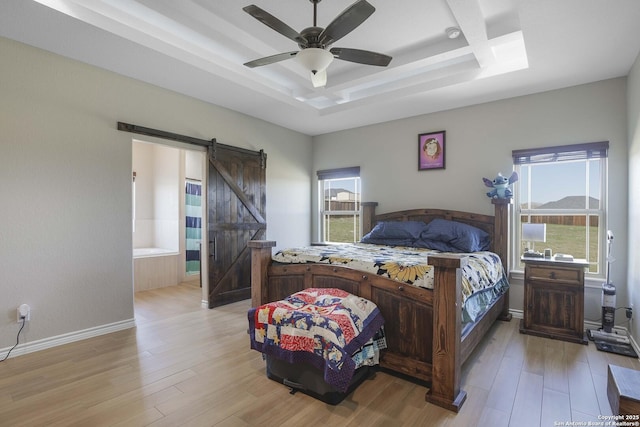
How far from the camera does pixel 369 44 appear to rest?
3.18 m

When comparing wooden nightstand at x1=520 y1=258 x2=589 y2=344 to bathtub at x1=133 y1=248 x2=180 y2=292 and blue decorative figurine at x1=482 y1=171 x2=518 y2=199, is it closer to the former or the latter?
blue decorative figurine at x1=482 y1=171 x2=518 y2=199

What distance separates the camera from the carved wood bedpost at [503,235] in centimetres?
384

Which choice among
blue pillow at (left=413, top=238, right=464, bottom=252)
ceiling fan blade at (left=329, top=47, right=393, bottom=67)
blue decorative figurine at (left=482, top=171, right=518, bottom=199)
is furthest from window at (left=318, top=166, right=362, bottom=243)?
ceiling fan blade at (left=329, top=47, right=393, bottom=67)

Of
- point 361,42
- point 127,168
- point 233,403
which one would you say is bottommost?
point 233,403

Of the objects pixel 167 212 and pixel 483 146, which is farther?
pixel 167 212

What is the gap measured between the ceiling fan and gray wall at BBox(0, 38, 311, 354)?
190cm

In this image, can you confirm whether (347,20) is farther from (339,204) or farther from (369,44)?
(339,204)

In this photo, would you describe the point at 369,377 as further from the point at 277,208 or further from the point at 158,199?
the point at 158,199

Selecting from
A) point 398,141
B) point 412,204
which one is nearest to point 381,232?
point 412,204

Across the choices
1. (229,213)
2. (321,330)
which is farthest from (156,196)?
(321,330)

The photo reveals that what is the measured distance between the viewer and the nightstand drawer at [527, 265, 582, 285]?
317cm

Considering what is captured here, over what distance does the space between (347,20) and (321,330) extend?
6.48ft

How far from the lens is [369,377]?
2.45 meters

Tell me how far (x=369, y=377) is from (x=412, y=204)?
9.68 ft
